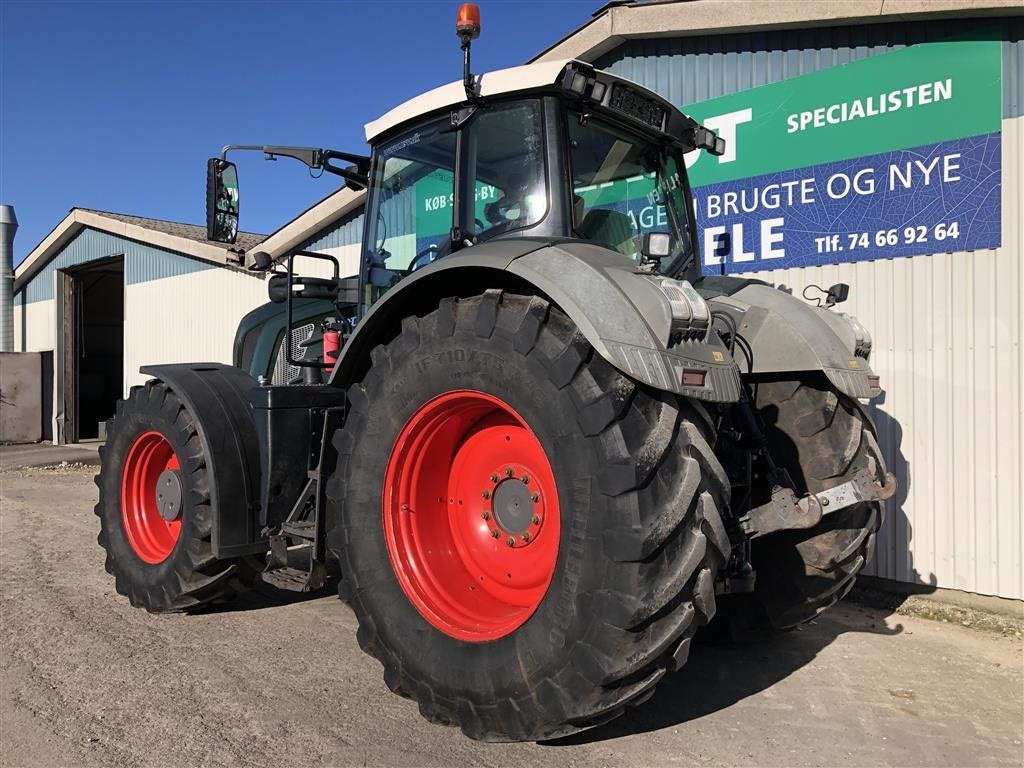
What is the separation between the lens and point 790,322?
3.60 m

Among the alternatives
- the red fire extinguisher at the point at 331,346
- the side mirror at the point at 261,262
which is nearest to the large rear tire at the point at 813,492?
the red fire extinguisher at the point at 331,346

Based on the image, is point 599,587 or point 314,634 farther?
point 314,634

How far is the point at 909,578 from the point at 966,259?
6.79ft

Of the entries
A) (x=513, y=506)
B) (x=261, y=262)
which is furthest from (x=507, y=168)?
(x=261, y=262)

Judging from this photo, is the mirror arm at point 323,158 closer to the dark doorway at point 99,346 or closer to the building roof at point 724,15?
the building roof at point 724,15

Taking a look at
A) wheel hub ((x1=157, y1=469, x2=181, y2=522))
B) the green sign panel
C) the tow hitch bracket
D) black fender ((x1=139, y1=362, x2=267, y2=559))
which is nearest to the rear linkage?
the tow hitch bracket

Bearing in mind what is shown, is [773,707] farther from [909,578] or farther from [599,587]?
[909,578]

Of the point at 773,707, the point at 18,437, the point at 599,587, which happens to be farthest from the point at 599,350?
the point at 18,437

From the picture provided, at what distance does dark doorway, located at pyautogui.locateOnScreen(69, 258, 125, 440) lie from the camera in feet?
62.6

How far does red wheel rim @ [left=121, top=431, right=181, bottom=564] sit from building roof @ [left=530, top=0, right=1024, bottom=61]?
15.1ft

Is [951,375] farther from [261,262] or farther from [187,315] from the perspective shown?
[187,315]

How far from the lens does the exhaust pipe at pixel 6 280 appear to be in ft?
63.6

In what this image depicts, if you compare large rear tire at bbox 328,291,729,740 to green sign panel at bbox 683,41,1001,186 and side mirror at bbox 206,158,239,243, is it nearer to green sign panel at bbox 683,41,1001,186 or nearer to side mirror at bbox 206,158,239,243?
side mirror at bbox 206,158,239,243

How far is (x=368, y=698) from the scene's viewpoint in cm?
336
